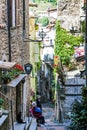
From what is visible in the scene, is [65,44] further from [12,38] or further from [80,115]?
[80,115]

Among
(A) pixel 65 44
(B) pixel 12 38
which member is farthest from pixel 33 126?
(A) pixel 65 44

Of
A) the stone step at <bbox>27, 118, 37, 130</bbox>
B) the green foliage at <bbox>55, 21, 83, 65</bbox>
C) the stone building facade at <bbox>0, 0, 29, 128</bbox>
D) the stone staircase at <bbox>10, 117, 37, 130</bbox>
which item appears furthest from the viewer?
the green foliage at <bbox>55, 21, 83, 65</bbox>

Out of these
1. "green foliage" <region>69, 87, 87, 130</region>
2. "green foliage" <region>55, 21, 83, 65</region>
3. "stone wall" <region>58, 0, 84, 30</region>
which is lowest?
"green foliage" <region>69, 87, 87, 130</region>

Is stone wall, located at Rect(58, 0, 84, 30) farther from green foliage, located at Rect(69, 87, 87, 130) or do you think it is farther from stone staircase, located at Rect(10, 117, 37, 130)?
green foliage, located at Rect(69, 87, 87, 130)

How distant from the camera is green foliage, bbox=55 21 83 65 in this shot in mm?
26692

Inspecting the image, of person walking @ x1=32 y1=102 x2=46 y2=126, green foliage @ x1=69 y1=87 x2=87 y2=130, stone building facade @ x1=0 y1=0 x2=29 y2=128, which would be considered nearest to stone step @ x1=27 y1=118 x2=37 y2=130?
person walking @ x1=32 y1=102 x2=46 y2=126

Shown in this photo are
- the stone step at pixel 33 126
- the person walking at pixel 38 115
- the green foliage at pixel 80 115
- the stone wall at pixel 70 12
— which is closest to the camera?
the green foliage at pixel 80 115

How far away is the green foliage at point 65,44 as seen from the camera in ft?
87.6

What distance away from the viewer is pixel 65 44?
88.6ft

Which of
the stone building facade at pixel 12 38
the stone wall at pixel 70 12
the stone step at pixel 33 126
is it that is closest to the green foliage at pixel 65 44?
the stone wall at pixel 70 12

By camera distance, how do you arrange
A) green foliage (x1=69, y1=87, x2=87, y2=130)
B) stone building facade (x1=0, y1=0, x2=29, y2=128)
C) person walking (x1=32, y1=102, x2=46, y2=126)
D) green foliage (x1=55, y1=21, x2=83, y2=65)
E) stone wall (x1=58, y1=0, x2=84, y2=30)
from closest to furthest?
green foliage (x1=69, y1=87, x2=87, y2=130), stone building facade (x1=0, y1=0, x2=29, y2=128), person walking (x1=32, y1=102, x2=46, y2=126), green foliage (x1=55, y1=21, x2=83, y2=65), stone wall (x1=58, y1=0, x2=84, y2=30)

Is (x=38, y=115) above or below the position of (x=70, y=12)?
below

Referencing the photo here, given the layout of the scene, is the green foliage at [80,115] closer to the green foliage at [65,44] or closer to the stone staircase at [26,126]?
the stone staircase at [26,126]

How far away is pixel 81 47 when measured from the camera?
89.0 ft
